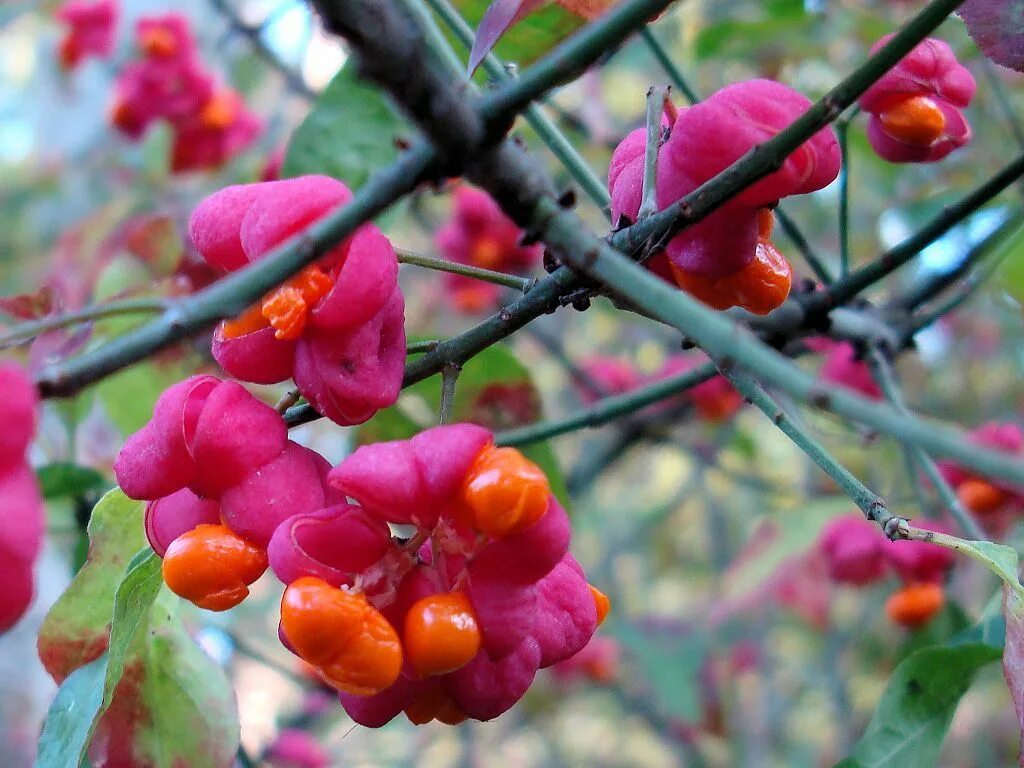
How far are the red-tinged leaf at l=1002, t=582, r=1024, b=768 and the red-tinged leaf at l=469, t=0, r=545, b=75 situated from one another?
0.47 metres

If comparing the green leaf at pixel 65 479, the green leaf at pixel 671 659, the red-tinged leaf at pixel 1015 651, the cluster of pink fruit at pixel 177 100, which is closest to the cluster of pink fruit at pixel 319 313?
the red-tinged leaf at pixel 1015 651

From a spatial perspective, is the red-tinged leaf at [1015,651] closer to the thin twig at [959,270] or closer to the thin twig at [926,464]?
the thin twig at [926,464]

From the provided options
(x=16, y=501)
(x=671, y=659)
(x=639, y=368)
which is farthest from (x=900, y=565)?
(x=639, y=368)

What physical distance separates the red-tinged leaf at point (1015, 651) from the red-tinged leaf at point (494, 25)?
47cm

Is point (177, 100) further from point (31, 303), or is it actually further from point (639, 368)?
point (31, 303)

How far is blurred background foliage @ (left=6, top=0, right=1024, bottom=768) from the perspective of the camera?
119cm

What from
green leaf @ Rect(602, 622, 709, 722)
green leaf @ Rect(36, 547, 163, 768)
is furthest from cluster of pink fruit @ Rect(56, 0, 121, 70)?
green leaf @ Rect(36, 547, 163, 768)

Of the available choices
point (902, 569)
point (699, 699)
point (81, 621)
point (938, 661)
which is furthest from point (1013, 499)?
point (699, 699)

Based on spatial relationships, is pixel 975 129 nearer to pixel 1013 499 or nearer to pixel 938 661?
pixel 1013 499

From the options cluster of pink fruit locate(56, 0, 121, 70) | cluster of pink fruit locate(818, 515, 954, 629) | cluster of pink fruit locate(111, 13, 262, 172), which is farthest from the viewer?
cluster of pink fruit locate(56, 0, 121, 70)

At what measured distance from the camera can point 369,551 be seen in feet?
1.81

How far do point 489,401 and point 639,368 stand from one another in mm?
1573

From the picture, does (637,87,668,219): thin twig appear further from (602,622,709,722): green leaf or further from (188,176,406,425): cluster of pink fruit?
(602,622,709,722): green leaf

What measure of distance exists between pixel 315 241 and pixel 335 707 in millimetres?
2041
